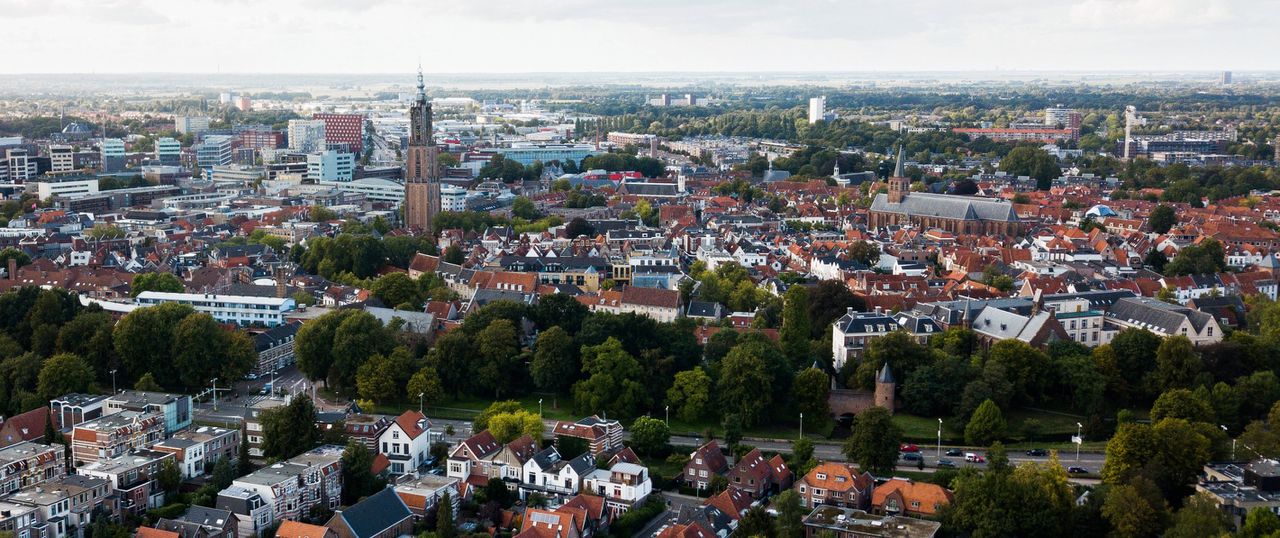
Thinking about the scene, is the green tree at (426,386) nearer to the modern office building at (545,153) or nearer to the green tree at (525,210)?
the green tree at (525,210)

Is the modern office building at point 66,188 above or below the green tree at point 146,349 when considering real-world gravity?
above

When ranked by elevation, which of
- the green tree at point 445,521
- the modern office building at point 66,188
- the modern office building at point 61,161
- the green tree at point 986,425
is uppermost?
the modern office building at point 61,161

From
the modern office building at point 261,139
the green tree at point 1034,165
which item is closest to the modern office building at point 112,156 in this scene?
the modern office building at point 261,139

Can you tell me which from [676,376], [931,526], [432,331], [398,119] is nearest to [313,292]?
[432,331]

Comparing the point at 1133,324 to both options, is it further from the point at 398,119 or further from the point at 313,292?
the point at 398,119

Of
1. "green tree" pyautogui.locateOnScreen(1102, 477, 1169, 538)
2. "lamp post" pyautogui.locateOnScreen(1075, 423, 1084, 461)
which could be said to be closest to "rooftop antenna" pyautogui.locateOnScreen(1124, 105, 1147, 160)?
"lamp post" pyautogui.locateOnScreen(1075, 423, 1084, 461)

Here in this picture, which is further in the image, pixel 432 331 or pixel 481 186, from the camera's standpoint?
pixel 481 186

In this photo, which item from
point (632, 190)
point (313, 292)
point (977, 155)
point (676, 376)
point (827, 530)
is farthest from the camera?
point (977, 155)

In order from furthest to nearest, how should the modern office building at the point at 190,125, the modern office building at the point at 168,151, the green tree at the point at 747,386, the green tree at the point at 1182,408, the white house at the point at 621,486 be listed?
1. the modern office building at the point at 190,125
2. the modern office building at the point at 168,151
3. the green tree at the point at 747,386
4. the green tree at the point at 1182,408
5. the white house at the point at 621,486
